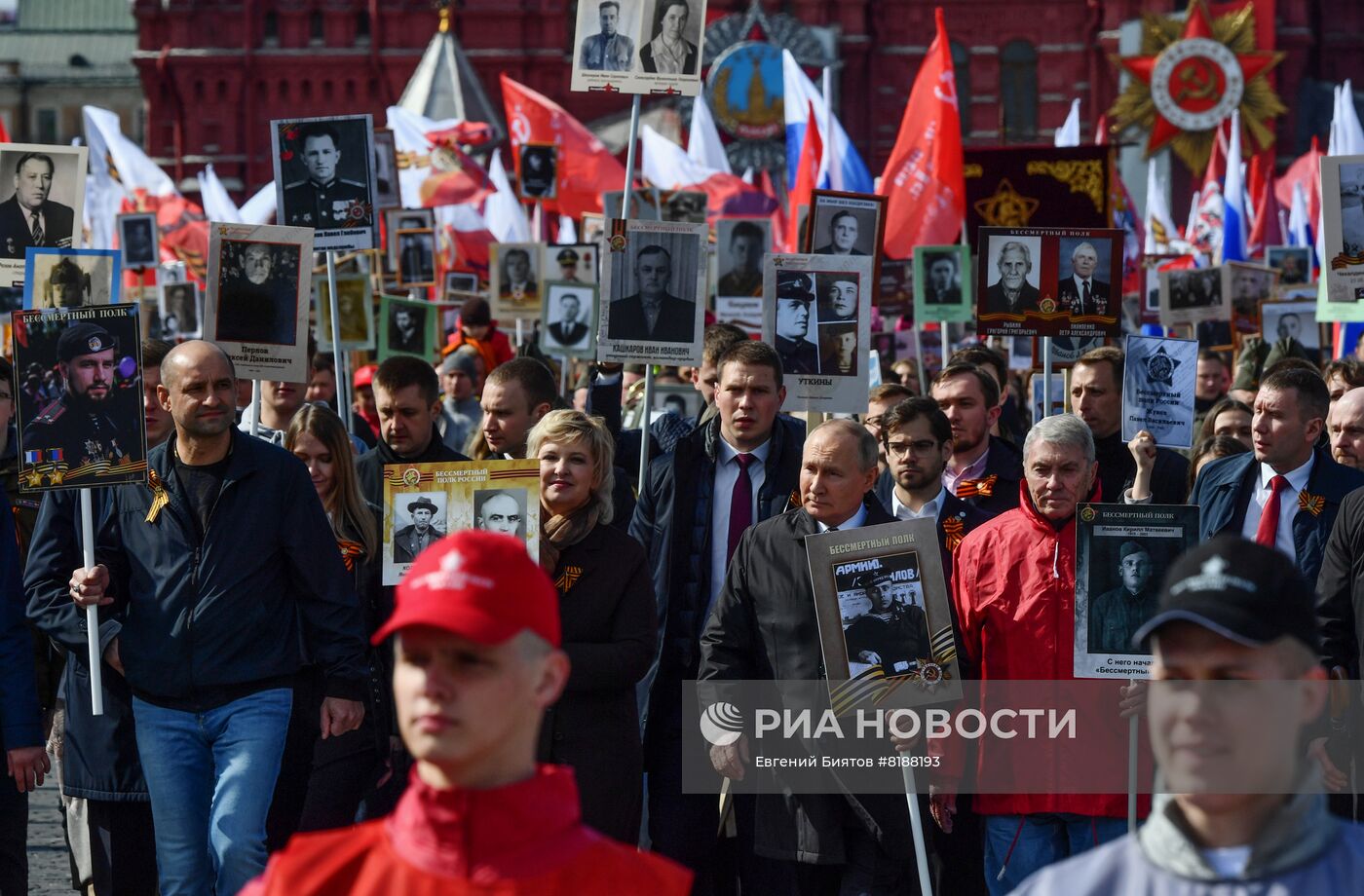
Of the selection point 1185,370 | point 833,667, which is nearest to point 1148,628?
point 833,667

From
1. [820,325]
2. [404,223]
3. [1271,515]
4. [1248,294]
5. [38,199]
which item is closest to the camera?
[1271,515]

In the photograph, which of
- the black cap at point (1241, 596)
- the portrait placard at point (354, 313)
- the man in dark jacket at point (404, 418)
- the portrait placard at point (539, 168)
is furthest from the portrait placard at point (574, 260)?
the black cap at point (1241, 596)

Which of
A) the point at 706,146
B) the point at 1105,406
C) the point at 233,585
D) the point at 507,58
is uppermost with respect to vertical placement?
the point at 507,58

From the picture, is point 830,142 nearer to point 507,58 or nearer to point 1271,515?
point 1271,515

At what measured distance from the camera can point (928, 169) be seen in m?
13.7

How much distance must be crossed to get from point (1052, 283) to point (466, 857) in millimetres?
6561

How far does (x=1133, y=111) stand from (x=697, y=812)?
39.0m

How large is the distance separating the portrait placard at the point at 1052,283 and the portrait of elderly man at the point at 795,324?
939 millimetres

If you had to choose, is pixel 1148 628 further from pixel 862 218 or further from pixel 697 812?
pixel 862 218

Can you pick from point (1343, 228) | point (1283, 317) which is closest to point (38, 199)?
point (1343, 228)

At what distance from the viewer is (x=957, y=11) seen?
47.0 m

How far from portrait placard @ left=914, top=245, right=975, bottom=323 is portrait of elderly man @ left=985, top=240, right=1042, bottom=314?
4282 mm

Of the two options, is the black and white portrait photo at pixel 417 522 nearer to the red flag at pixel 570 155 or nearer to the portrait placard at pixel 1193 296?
the portrait placard at pixel 1193 296

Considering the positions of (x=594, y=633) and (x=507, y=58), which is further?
(x=507, y=58)
